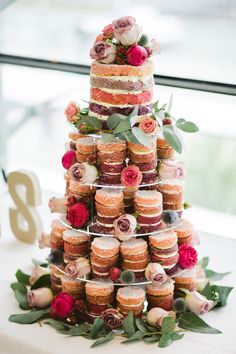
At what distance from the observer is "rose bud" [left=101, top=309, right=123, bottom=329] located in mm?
2160

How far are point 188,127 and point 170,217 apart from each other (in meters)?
0.28

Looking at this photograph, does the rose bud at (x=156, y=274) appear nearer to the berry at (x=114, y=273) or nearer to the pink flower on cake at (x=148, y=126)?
the berry at (x=114, y=273)

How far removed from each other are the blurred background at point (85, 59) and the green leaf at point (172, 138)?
267mm

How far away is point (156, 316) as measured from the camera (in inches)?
85.7

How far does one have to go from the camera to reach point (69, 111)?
Answer: 2.22 meters

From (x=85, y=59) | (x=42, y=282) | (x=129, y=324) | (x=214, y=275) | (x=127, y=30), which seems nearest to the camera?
(x=127, y=30)

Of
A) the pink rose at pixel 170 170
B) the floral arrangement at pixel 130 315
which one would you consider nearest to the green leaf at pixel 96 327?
the floral arrangement at pixel 130 315

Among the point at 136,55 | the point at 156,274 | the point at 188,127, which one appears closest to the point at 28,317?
the point at 156,274

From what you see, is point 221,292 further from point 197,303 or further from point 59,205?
point 59,205

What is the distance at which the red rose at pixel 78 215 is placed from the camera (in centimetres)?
219

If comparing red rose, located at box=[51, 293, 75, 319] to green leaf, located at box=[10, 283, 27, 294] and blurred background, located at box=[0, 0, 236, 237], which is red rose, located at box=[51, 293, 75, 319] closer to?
green leaf, located at box=[10, 283, 27, 294]

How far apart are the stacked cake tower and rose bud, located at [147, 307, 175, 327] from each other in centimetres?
4

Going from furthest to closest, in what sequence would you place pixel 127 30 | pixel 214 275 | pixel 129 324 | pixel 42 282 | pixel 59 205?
pixel 214 275 < pixel 42 282 < pixel 59 205 < pixel 129 324 < pixel 127 30

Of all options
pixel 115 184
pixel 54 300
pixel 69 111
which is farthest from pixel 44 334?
pixel 69 111
